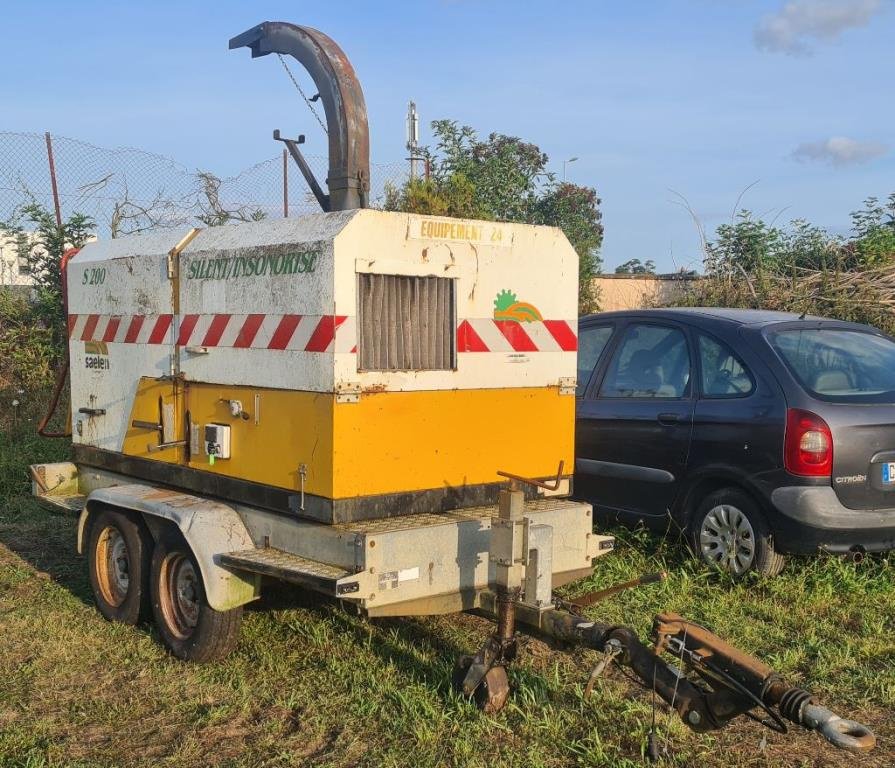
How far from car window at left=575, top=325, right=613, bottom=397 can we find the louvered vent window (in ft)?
7.91

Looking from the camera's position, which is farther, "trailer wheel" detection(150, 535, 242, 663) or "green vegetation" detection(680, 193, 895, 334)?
"green vegetation" detection(680, 193, 895, 334)

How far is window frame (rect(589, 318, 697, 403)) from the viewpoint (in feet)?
20.2

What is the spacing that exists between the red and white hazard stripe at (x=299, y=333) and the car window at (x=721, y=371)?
4.27 ft

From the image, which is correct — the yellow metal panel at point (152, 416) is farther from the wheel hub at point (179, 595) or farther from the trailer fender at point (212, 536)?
the wheel hub at point (179, 595)

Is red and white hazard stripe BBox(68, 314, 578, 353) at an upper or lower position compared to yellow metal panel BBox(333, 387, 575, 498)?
upper

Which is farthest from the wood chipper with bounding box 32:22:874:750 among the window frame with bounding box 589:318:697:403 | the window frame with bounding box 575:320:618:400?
the window frame with bounding box 575:320:618:400

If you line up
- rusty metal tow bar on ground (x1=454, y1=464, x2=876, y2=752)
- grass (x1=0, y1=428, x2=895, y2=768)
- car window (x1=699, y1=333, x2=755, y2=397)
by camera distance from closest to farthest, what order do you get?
rusty metal tow bar on ground (x1=454, y1=464, x2=876, y2=752), grass (x1=0, y1=428, x2=895, y2=768), car window (x1=699, y1=333, x2=755, y2=397)

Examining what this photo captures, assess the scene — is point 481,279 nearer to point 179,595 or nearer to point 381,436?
point 381,436

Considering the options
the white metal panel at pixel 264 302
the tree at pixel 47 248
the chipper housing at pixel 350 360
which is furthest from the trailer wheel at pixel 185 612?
the tree at pixel 47 248

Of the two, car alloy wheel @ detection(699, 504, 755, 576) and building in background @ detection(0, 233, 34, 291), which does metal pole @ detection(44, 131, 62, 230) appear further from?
car alloy wheel @ detection(699, 504, 755, 576)

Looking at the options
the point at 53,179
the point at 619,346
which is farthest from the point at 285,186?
the point at 619,346

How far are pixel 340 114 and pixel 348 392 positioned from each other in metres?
2.49

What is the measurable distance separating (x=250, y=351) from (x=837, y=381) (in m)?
3.35

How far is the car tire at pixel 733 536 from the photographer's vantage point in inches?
220
